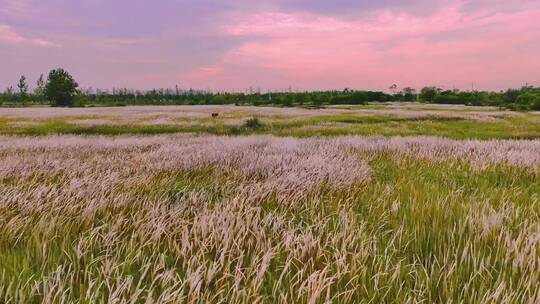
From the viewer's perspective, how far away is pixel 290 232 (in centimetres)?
218

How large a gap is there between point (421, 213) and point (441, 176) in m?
2.59

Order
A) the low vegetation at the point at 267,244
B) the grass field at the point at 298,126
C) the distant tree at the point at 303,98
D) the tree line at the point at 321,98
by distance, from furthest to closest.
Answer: the distant tree at the point at 303,98
the tree line at the point at 321,98
the grass field at the point at 298,126
the low vegetation at the point at 267,244

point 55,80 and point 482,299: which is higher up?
point 55,80

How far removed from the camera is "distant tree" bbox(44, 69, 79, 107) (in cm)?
10044

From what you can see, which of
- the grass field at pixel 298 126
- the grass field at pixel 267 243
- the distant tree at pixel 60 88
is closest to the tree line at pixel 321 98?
the distant tree at pixel 60 88

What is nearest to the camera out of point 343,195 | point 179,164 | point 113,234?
point 113,234

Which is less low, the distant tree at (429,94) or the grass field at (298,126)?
the distant tree at (429,94)

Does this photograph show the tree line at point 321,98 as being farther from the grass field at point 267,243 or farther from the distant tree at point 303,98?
the grass field at point 267,243

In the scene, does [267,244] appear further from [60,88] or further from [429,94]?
[429,94]

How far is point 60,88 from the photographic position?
331ft

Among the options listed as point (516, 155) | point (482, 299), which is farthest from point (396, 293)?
point (516, 155)

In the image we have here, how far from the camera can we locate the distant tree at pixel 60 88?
100438 millimetres

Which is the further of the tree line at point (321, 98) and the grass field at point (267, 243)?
the tree line at point (321, 98)

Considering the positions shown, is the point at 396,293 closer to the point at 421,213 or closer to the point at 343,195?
the point at 421,213
